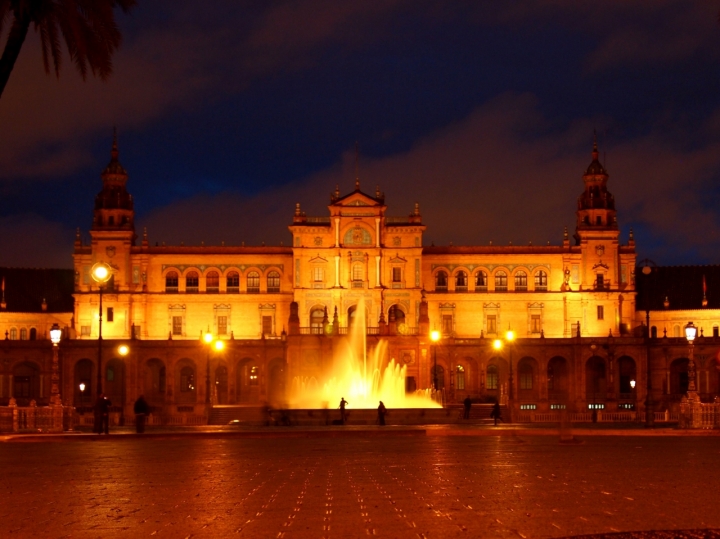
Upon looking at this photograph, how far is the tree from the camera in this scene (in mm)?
21750

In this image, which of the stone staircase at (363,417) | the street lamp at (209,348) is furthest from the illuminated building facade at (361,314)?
the stone staircase at (363,417)

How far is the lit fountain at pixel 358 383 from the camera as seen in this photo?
72.4 meters

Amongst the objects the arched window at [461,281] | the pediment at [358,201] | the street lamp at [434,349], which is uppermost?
the pediment at [358,201]

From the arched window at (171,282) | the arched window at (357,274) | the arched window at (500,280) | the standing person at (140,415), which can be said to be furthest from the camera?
the arched window at (500,280)

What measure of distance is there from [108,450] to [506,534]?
70.1 ft

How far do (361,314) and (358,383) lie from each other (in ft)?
70.2

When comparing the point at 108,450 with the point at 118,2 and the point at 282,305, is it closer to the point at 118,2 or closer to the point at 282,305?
the point at 118,2

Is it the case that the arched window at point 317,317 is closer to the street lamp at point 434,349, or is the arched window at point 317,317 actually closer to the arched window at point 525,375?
the street lamp at point 434,349

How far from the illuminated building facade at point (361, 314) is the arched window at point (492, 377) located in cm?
11

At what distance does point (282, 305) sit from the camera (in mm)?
105125

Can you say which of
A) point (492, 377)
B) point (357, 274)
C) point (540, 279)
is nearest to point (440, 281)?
point (357, 274)

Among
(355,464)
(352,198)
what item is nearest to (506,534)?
(355,464)

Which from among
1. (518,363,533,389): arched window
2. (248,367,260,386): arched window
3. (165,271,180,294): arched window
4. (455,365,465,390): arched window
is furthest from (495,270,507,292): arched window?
(165,271,180,294): arched window

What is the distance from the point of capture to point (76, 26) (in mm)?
22234
